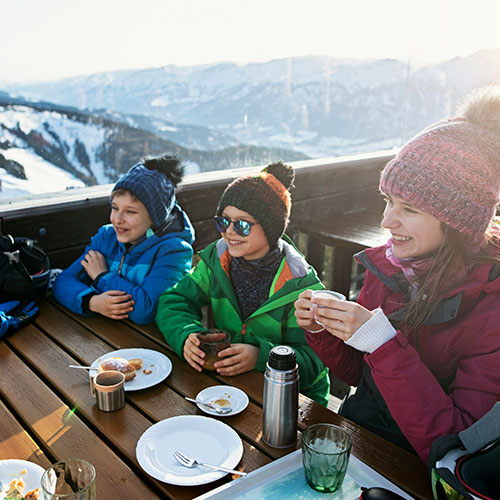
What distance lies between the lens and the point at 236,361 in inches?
71.2

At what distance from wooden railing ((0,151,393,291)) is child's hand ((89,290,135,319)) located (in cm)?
77

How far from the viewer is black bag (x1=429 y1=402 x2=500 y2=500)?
3.37ft

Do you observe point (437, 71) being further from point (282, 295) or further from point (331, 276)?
point (282, 295)

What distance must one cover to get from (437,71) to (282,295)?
186 inches

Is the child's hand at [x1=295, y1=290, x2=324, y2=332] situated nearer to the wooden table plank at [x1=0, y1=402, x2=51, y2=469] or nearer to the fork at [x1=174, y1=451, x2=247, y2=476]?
the fork at [x1=174, y1=451, x2=247, y2=476]

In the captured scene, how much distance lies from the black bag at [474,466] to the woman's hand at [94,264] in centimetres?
191

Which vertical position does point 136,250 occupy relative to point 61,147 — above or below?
below

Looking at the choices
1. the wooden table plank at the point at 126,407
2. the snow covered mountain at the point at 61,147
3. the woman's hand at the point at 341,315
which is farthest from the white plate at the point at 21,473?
the snow covered mountain at the point at 61,147

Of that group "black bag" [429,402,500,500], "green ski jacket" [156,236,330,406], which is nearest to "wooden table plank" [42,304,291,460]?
Result: "green ski jacket" [156,236,330,406]

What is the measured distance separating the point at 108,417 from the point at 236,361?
48cm

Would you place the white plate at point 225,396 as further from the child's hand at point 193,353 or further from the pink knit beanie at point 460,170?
the pink knit beanie at point 460,170

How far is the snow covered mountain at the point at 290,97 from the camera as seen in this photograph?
359 cm

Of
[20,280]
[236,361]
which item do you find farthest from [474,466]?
[20,280]

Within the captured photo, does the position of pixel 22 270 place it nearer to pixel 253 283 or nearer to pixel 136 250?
pixel 136 250
